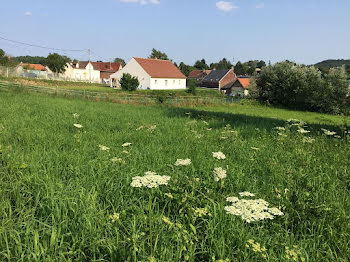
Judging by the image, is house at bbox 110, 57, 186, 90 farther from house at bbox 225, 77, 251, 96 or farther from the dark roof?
the dark roof

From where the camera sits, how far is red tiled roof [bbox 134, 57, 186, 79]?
5096 cm

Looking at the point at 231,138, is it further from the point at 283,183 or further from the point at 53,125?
the point at 53,125

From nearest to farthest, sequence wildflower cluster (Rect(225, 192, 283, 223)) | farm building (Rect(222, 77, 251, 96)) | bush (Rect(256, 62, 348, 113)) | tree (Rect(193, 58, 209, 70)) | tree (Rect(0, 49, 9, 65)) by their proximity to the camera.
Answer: wildflower cluster (Rect(225, 192, 283, 223))
bush (Rect(256, 62, 348, 113))
farm building (Rect(222, 77, 251, 96))
tree (Rect(0, 49, 9, 65))
tree (Rect(193, 58, 209, 70))

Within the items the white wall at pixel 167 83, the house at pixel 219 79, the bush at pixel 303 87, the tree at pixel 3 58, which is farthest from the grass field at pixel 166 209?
the tree at pixel 3 58

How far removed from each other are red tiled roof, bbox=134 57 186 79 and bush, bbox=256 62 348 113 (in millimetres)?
22598

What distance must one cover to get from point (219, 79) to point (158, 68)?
33.2 meters

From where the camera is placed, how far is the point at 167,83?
54500 mm

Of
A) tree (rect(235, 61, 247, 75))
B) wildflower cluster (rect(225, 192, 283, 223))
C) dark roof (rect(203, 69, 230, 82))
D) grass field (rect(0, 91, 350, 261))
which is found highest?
tree (rect(235, 61, 247, 75))

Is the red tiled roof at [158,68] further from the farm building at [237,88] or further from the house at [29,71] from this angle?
the house at [29,71]

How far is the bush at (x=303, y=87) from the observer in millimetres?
29798

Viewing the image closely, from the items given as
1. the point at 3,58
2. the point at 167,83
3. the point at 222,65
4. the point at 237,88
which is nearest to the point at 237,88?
the point at 237,88

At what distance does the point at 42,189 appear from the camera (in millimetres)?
3205

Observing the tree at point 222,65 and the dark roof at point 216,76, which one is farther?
the tree at point 222,65

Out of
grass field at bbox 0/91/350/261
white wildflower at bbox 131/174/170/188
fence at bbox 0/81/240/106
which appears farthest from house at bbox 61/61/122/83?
white wildflower at bbox 131/174/170/188
